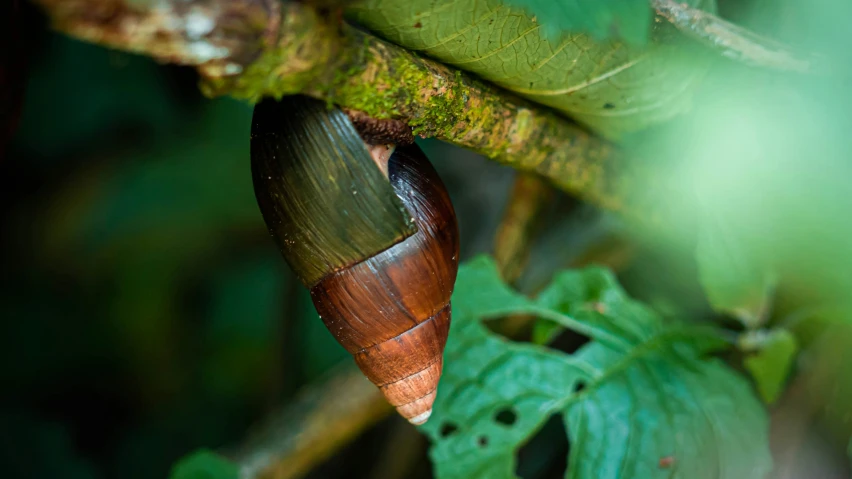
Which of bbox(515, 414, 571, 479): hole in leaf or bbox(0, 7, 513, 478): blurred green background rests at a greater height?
bbox(0, 7, 513, 478): blurred green background

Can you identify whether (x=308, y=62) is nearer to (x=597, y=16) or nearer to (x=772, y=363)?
(x=597, y=16)

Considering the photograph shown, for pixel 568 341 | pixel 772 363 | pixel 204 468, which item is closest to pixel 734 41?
pixel 772 363

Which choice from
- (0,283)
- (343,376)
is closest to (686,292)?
(343,376)

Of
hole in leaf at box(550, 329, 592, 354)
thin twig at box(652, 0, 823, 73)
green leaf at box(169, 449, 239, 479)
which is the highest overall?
thin twig at box(652, 0, 823, 73)

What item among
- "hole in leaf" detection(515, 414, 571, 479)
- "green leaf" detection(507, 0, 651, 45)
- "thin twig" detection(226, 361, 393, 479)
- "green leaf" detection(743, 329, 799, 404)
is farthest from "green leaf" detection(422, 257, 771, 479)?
"green leaf" detection(507, 0, 651, 45)

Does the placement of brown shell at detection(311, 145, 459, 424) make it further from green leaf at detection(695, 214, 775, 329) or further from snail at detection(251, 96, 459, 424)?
green leaf at detection(695, 214, 775, 329)

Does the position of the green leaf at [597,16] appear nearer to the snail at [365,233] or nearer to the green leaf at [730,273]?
the snail at [365,233]

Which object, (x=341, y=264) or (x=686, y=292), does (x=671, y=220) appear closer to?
(x=686, y=292)
